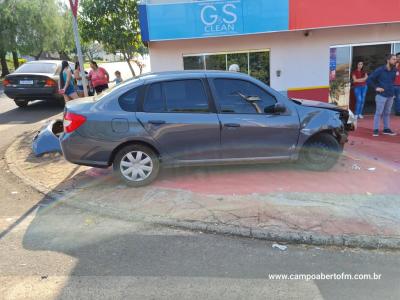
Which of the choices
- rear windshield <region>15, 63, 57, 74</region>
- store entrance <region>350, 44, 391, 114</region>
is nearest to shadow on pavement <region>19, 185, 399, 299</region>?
store entrance <region>350, 44, 391, 114</region>

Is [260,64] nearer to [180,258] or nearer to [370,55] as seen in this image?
[370,55]

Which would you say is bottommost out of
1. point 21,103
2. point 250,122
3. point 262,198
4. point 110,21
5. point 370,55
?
point 262,198

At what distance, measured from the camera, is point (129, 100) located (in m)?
5.77

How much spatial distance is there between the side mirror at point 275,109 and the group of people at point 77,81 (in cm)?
592

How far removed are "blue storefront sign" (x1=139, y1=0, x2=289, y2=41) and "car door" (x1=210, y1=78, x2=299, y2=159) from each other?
4.64m

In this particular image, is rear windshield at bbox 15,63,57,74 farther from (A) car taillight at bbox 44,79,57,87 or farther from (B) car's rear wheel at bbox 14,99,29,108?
(B) car's rear wheel at bbox 14,99,29,108

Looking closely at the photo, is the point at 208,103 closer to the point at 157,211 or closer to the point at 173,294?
the point at 157,211

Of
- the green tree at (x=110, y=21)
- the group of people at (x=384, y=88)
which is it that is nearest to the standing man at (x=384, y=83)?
the group of people at (x=384, y=88)

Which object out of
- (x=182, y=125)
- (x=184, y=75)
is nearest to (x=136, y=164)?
(x=182, y=125)

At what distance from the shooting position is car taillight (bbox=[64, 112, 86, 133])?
18.5 ft

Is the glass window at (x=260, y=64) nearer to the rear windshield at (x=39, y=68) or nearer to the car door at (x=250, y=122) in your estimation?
the car door at (x=250, y=122)

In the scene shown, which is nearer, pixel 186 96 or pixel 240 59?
pixel 186 96

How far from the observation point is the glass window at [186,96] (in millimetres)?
5805

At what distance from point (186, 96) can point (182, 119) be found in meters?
0.36
